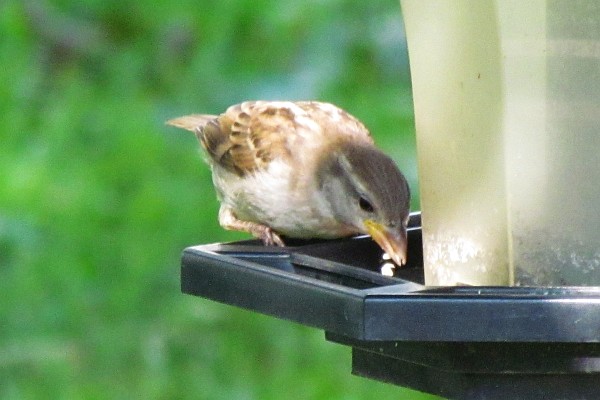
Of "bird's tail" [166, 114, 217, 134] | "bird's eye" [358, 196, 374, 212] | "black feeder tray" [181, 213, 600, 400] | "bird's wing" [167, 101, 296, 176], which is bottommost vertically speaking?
"black feeder tray" [181, 213, 600, 400]

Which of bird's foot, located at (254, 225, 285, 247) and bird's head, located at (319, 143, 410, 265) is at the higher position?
bird's head, located at (319, 143, 410, 265)

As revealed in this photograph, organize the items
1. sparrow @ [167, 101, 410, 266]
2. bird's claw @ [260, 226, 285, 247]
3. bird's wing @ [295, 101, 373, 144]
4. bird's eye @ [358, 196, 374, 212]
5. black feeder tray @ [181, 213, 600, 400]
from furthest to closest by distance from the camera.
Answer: bird's wing @ [295, 101, 373, 144] < bird's claw @ [260, 226, 285, 247] < sparrow @ [167, 101, 410, 266] < bird's eye @ [358, 196, 374, 212] < black feeder tray @ [181, 213, 600, 400]

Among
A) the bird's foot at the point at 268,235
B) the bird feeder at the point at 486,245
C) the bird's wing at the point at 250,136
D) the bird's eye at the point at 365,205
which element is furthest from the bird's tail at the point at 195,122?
the bird feeder at the point at 486,245

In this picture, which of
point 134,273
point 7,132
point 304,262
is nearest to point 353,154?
point 304,262

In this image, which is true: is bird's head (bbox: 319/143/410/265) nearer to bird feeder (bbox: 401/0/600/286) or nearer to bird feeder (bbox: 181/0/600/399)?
bird feeder (bbox: 181/0/600/399)

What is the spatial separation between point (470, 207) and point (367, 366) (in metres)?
0.41

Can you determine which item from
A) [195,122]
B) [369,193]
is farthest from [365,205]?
[195,122]

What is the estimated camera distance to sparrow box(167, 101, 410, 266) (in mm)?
3891

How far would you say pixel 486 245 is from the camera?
2.93m

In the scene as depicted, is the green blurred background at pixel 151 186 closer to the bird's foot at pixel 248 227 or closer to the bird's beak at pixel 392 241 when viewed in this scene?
the bird's foot at pixel 248 227

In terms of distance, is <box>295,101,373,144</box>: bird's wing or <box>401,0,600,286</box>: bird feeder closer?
<box>401,0,600,286</box>: bird feeder

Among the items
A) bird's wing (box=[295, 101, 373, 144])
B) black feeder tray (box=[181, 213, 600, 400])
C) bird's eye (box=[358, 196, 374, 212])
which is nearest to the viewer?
black feeder tray (box=[181, 213, 600, 400])

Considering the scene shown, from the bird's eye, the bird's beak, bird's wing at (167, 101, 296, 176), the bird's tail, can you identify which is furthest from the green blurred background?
the bird's beak

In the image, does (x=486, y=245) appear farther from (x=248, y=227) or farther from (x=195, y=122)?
(x=195, y=122)
